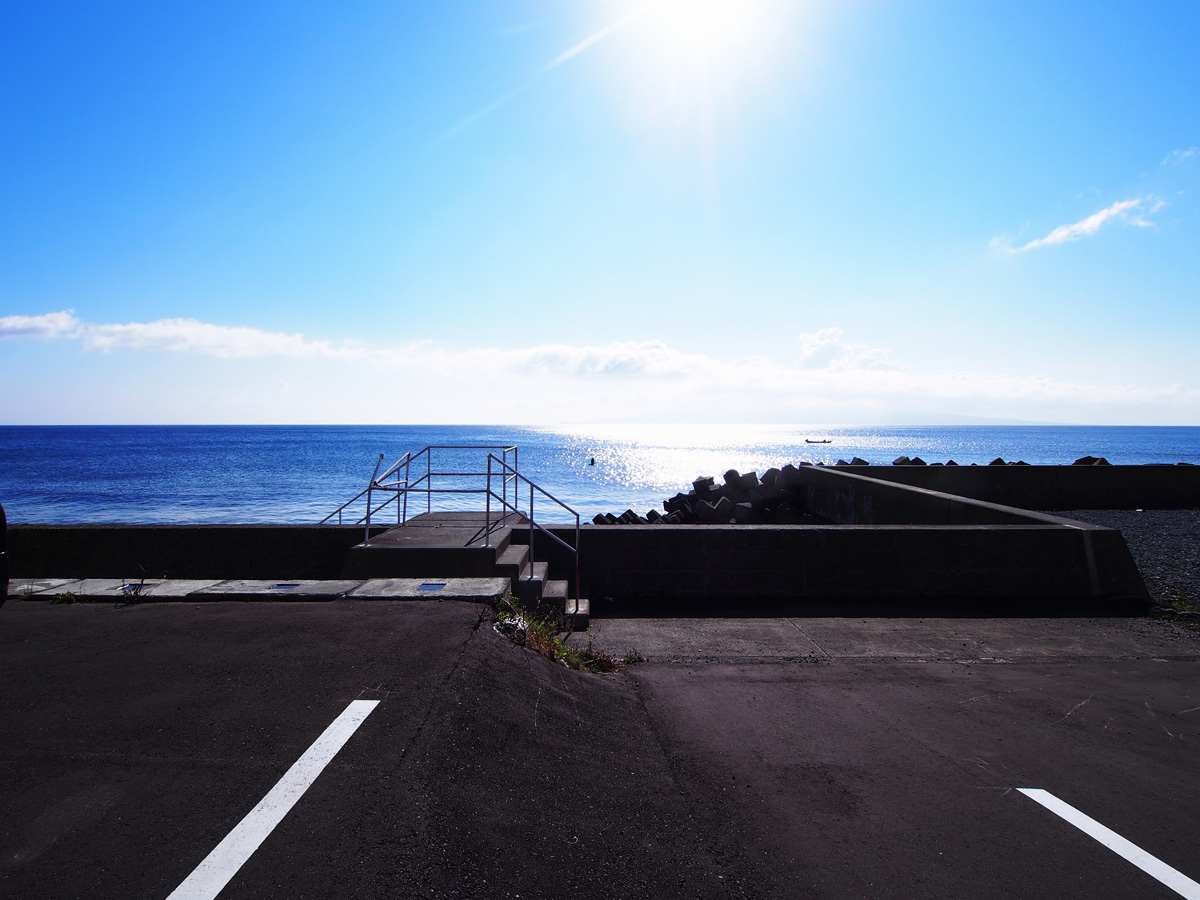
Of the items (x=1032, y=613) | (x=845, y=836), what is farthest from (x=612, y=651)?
(x=1032, y=613)

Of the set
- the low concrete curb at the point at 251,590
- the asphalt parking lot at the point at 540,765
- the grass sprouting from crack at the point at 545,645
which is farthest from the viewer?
the low concrete curb at the point at 251,590

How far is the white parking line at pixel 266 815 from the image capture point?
94.3 inches

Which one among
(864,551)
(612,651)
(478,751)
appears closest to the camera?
(478,751)

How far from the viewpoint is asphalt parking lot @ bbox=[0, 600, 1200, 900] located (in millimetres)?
2660

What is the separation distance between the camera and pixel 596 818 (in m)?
3.09

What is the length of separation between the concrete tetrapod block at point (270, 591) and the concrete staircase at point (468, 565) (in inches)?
43.1

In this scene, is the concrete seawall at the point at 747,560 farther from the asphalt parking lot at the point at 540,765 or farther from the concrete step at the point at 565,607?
the asphalt parking lot at the point at 540,765

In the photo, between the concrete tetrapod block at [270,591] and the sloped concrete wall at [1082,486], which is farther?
the sloped concrete wall at [1082,486]

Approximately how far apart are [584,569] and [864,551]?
3.62 m

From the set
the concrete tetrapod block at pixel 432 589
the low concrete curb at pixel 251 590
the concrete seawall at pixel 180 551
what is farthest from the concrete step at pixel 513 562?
the concrete seawall at pixel 180 551

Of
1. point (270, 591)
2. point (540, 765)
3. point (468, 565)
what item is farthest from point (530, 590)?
point (540, 765)

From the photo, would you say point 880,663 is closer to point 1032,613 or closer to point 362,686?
point 1032,613

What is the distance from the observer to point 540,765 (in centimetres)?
346

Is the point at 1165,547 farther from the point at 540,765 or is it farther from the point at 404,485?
the point at 404,485
